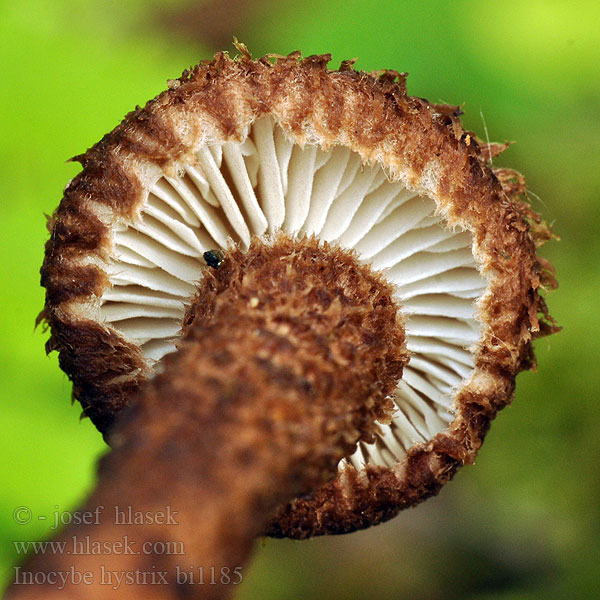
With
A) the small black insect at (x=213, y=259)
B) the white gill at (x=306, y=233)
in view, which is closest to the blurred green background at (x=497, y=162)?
the white gill at (x=306, y=233)

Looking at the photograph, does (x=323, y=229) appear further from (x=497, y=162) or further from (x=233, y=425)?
(x=497, y=162)

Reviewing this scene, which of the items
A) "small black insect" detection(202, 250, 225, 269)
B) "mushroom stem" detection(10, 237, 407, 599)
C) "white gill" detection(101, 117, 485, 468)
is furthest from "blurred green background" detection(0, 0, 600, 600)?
"mushroom stem" detection(10, 237, 407, 599)

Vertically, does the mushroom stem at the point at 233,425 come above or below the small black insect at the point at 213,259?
below

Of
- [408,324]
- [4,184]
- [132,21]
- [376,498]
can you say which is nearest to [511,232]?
[408,324]

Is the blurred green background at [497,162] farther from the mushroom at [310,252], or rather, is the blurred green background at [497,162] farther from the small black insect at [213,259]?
the small black insect at [213,259]

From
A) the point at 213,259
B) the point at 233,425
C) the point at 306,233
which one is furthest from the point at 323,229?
the point at 233,425

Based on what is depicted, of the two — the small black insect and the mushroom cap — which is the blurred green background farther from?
the small black insect

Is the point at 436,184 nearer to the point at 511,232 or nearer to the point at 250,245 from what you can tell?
the point at 511,232
